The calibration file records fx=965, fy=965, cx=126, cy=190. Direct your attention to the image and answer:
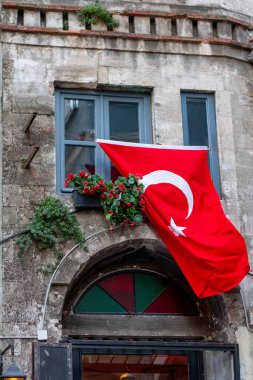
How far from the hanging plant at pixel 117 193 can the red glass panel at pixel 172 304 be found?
4.54ft

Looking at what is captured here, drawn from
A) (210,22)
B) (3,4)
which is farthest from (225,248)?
(3,4)

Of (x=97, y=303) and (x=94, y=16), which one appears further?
(x=94, y=16)

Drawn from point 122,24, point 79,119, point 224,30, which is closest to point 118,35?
point 122,24

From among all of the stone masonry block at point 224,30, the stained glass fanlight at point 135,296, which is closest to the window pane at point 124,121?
the stone masonry block at point 224,30

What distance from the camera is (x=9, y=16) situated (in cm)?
1411

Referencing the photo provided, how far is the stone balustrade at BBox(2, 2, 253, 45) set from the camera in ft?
46.5

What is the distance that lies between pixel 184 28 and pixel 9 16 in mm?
2650

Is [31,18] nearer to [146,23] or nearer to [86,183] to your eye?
[146,23]

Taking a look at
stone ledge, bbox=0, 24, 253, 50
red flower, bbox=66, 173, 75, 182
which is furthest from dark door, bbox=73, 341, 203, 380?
stone ledge, bbox=0, 24, 253, 50

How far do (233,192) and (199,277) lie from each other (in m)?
1.60

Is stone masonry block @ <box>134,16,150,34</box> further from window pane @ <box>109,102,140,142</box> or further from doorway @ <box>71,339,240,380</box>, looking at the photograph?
doorway @ <box>71,339,240,380</box>

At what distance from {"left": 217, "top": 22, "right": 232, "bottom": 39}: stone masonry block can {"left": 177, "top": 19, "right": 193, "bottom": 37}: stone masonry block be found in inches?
17.4

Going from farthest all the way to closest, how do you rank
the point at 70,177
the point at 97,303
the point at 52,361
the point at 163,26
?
the point at 163,26, the point at 97,303, the point at 70,177, the point at 52,361

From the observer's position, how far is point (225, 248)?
42.8ft
